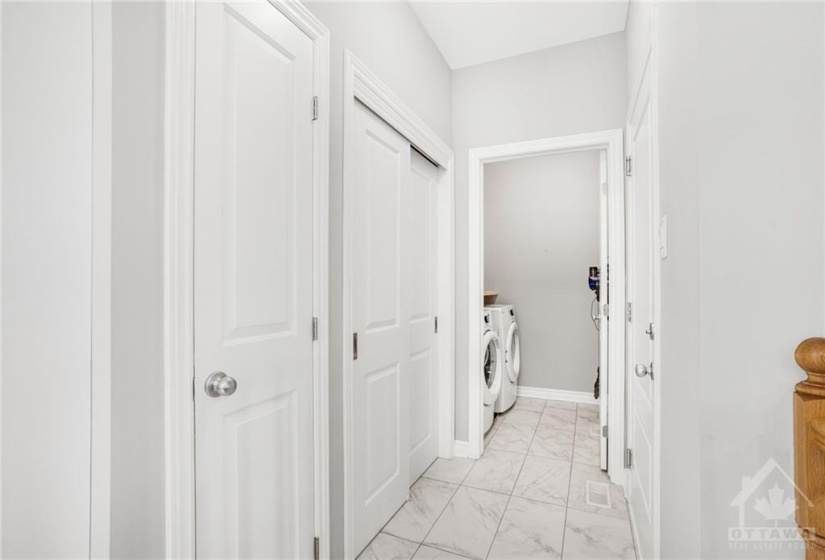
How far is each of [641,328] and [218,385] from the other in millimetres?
1777

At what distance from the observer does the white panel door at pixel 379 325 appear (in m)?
1.77

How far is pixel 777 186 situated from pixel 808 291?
0.22 meters

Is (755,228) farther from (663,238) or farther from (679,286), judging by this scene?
(663,238)

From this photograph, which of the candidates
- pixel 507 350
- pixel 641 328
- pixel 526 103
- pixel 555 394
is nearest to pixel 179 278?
pixel 641 328

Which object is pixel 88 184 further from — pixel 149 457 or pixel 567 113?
pixel 567 113

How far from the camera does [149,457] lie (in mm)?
904

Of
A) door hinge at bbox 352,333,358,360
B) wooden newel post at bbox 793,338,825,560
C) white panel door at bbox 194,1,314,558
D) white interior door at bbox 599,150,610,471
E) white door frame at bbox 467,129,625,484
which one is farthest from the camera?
white interior door at bbox 599,150,610,471

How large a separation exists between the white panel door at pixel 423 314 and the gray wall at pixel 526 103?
7.8 inches

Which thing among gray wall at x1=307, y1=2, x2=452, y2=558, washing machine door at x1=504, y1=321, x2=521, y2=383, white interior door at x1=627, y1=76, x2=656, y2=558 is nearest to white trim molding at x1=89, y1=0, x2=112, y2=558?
gray wall at x1=307, y1=2, x2=452, y2=558

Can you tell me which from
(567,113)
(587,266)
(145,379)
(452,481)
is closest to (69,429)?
(145,379)

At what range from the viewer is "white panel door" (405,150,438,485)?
241 cm

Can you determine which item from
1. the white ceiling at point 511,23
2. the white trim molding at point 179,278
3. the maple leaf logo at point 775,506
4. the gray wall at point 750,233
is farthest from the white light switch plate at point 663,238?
the white ceiling at point 511,23

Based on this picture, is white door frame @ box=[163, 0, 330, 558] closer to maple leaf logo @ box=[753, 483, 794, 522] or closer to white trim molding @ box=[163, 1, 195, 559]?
white trim molding @ box=[163, 1, 195, 559]
